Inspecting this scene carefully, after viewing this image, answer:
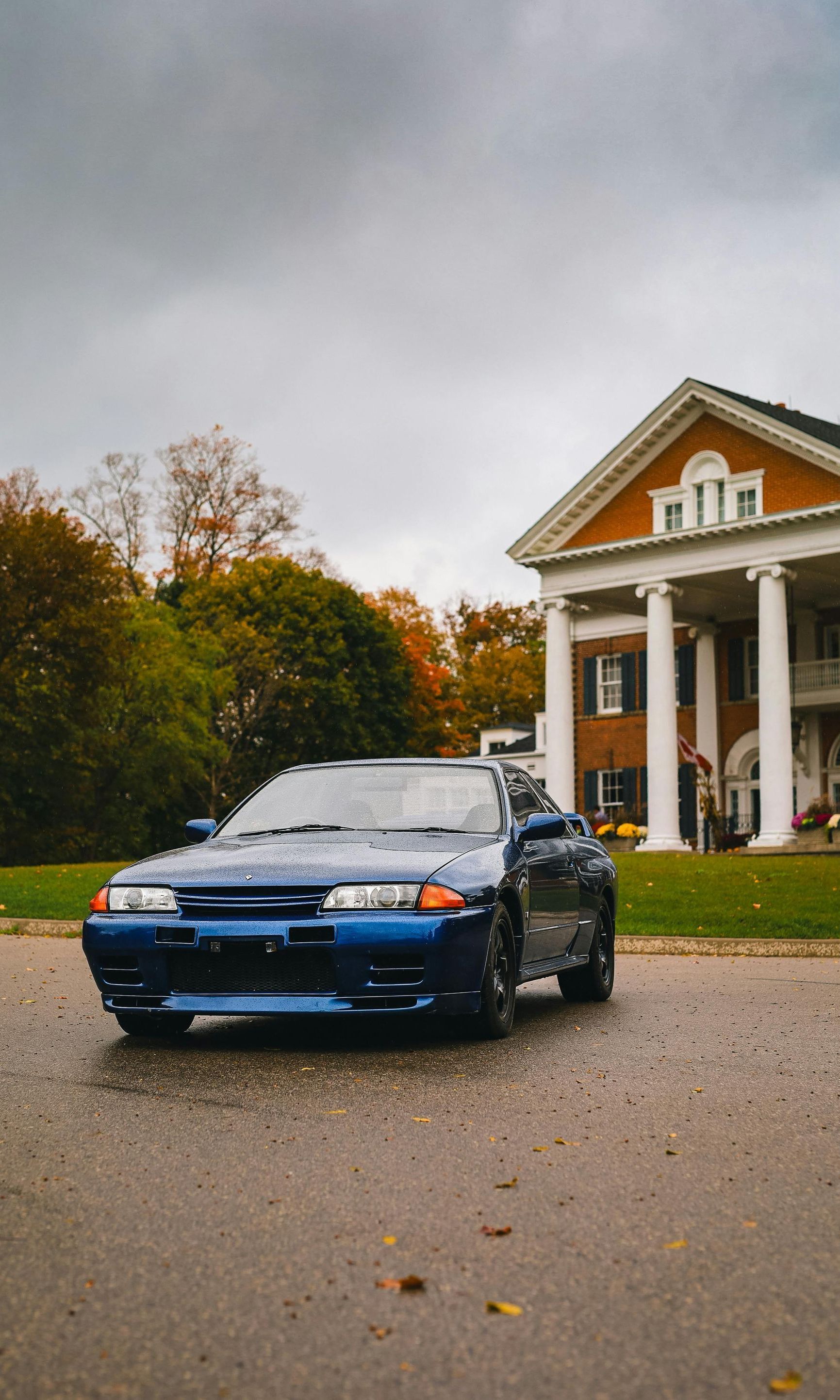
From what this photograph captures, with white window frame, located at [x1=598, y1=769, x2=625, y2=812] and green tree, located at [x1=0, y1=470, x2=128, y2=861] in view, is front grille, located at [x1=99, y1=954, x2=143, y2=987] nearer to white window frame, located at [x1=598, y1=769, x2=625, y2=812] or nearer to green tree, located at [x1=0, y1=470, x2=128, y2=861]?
green tree, located at [x1=0, y1=470, x2=128, y2=861]

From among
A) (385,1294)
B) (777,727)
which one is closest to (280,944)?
(385,1294)

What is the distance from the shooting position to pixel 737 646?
4738cm

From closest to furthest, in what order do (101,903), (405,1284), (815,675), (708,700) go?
1. (405,1284)
2. (101,903)
3. (815,675)
4. (708,700)

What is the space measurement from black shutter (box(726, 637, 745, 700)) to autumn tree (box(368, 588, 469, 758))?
1855 cm

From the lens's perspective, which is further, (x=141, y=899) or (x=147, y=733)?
(x=147, y=733)

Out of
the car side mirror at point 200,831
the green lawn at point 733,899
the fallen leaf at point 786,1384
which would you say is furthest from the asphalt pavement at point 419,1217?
the green lawn at point 733,899

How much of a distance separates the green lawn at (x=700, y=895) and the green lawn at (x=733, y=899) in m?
0.02

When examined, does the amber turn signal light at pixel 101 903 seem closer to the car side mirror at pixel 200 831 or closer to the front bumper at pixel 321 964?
the front bumper at pixel 321 964

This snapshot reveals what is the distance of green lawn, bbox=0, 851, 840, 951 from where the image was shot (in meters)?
17.9

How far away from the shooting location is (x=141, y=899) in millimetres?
8047

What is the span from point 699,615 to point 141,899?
41075mm

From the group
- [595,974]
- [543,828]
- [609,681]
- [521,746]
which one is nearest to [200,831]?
[543,828]

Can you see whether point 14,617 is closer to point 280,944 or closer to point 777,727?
point 777,727

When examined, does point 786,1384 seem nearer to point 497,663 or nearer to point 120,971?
point 120,971
